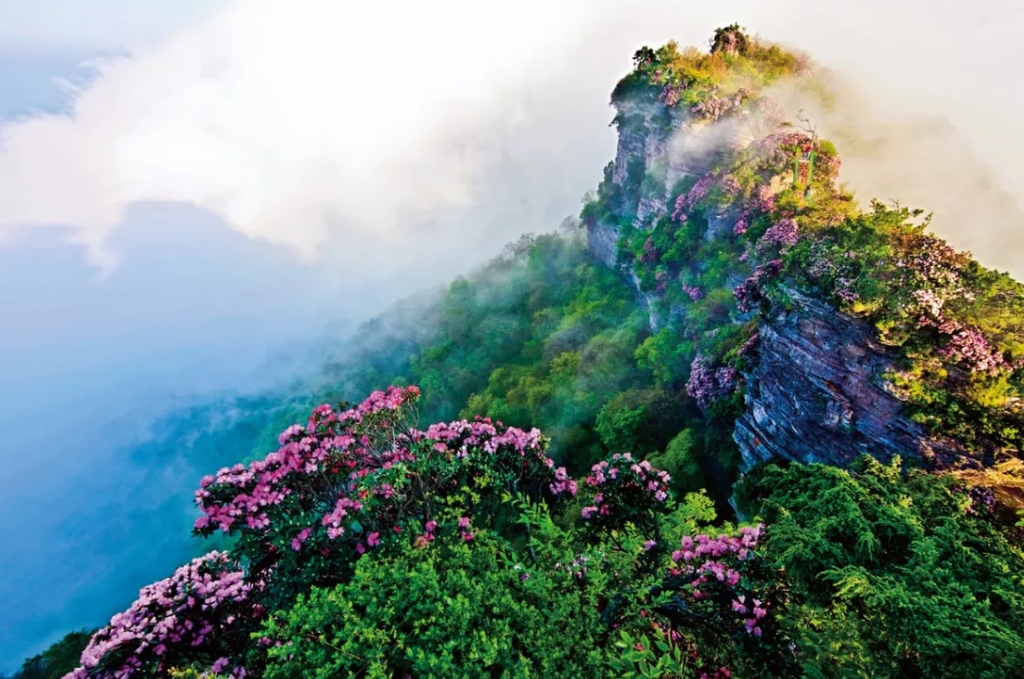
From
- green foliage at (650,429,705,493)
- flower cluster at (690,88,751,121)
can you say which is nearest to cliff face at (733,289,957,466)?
green foliage at (650,429,705,493)

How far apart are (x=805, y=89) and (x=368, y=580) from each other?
37980 mm

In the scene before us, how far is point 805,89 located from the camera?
100 ft

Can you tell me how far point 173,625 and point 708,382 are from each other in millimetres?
18202

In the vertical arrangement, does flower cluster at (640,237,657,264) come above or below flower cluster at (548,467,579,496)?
above

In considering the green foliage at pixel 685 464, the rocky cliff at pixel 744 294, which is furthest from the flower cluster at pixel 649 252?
the green foliage at pixel 685 464

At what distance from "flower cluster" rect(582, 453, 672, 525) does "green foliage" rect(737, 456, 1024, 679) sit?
9.68 ft

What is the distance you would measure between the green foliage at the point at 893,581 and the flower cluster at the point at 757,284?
912 cm

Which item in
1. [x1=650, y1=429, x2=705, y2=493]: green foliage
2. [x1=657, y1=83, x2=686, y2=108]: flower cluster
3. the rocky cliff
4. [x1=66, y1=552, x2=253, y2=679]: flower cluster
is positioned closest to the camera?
[x1=66, y1=552, x2=253, y2=679]: flower cluster

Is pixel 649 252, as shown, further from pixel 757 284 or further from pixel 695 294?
pixel 757 284

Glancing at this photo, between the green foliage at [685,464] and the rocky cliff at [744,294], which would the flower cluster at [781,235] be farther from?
the green foliage at [685,464]

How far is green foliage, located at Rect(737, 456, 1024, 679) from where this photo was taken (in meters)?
4.09

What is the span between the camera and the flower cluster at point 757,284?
14.9m

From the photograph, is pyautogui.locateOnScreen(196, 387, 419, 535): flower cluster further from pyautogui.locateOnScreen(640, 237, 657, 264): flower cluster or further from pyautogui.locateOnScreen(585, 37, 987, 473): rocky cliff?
pyautogui.locateOnScreen(640, 237, 657, 264): flower cluster

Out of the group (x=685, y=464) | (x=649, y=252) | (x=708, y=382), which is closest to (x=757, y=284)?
(x=708, y=382)
